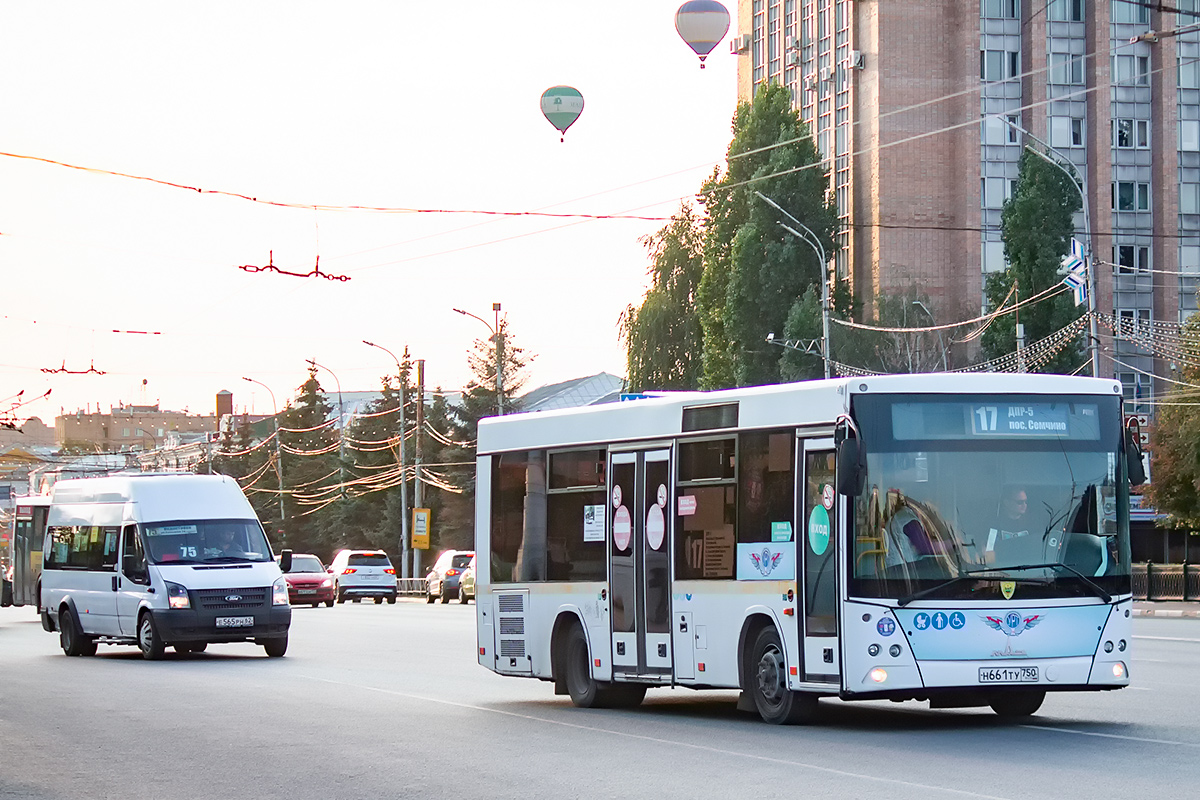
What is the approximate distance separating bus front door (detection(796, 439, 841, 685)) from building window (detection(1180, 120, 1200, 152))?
74597mm

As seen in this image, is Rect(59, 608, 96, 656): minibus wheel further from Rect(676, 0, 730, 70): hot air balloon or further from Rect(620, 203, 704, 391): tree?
Rect(620, 203, 704, 391): tree

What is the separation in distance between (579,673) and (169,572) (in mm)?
10825

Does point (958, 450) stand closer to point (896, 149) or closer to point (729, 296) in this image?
point (729, 296)

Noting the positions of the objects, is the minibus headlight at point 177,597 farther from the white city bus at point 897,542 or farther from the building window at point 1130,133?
the building window at point 1130,133

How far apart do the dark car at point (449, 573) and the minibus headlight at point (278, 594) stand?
106 feet

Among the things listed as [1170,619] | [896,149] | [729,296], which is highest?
[896,149]

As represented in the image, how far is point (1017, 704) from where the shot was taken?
15.4 meters

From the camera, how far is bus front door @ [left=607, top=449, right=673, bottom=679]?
53.5 feet

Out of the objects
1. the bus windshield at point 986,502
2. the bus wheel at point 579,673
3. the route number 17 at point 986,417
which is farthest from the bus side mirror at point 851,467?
the bus wheel at point 579,673

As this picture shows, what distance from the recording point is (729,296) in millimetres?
75500

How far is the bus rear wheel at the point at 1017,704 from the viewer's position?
1527 centimetres

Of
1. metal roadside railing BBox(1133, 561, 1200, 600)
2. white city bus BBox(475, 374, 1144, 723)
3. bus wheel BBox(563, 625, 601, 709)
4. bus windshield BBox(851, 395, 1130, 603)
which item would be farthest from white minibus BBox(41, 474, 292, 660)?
metal roadside railing BBox(1133, 561, 1200, 600)

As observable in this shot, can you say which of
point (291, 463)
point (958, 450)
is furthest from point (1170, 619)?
point (291, 463)

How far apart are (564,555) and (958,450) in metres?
4.67
